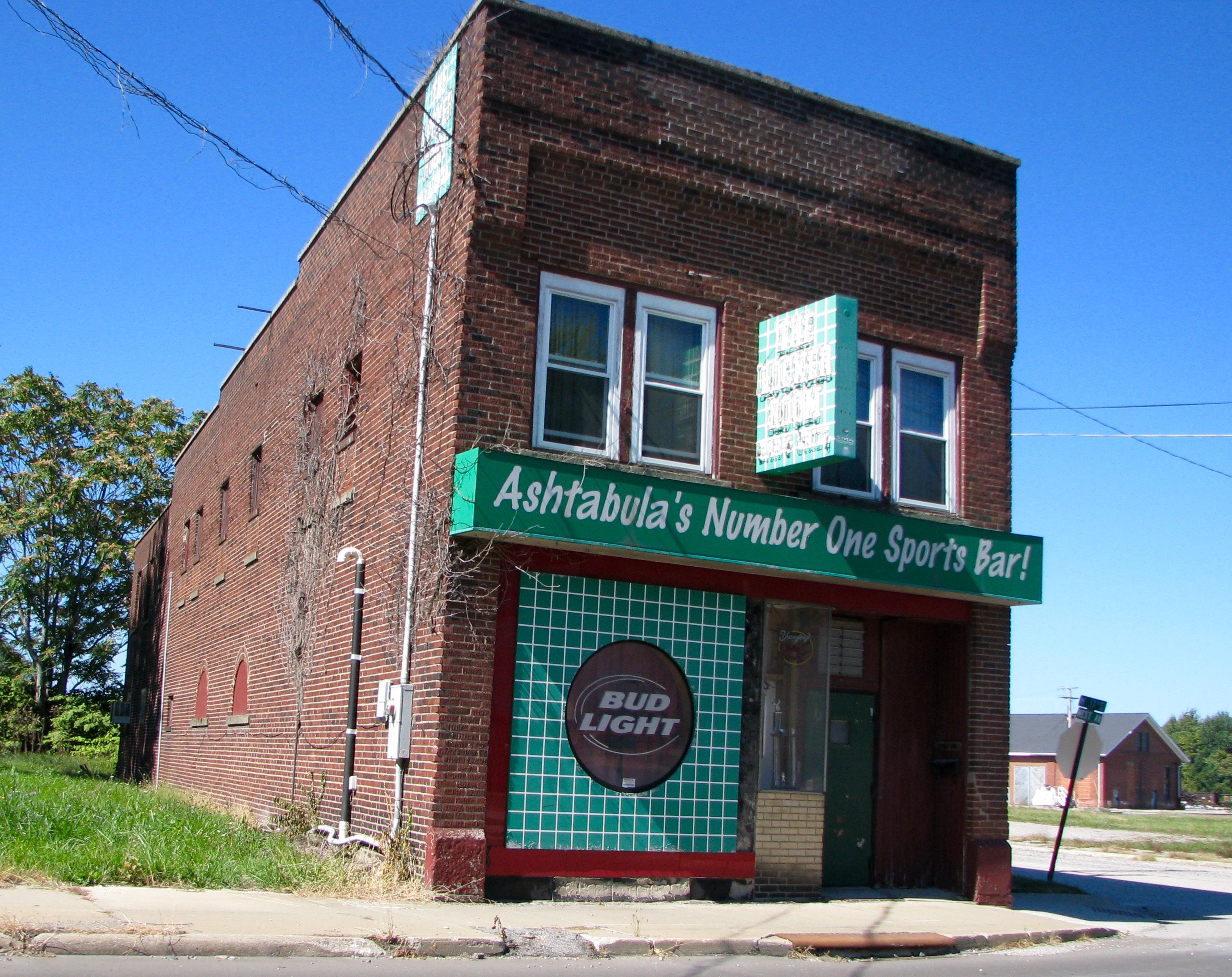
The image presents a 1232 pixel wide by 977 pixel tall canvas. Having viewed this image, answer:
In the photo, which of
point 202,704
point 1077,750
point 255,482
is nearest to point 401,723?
point 255,482

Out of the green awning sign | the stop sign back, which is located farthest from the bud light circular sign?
the stop sign back

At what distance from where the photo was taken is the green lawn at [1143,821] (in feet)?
131

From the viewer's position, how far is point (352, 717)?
41.4 feet

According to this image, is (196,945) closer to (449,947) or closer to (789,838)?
(449,947)

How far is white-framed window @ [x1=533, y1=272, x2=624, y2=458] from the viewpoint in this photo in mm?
11742

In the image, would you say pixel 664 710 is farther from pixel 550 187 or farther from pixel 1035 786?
pixel 1035 786

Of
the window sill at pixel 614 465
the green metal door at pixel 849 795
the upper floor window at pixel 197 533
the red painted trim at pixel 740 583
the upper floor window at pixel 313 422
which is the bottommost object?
the green metal door at pixel 849 795

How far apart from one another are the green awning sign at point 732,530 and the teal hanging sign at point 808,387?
0.58 metres

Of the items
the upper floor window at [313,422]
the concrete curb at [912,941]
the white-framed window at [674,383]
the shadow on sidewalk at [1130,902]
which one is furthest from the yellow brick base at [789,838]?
the upper floor window at [313,422]

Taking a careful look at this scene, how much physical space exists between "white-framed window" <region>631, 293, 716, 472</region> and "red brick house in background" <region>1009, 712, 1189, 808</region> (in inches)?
2519

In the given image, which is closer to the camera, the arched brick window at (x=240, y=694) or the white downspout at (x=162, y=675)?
the arched brick window at (x=240, y=694)

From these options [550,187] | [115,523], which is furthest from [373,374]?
[115,523]

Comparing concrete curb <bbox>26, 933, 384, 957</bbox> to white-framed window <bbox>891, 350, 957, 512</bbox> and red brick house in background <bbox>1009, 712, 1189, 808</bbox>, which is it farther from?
red brick house in background <bbox>1009, 712, 1189, 808</bbox>

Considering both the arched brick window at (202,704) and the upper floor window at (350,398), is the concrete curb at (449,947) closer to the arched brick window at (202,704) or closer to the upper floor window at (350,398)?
the upper floor window at (350,398)
